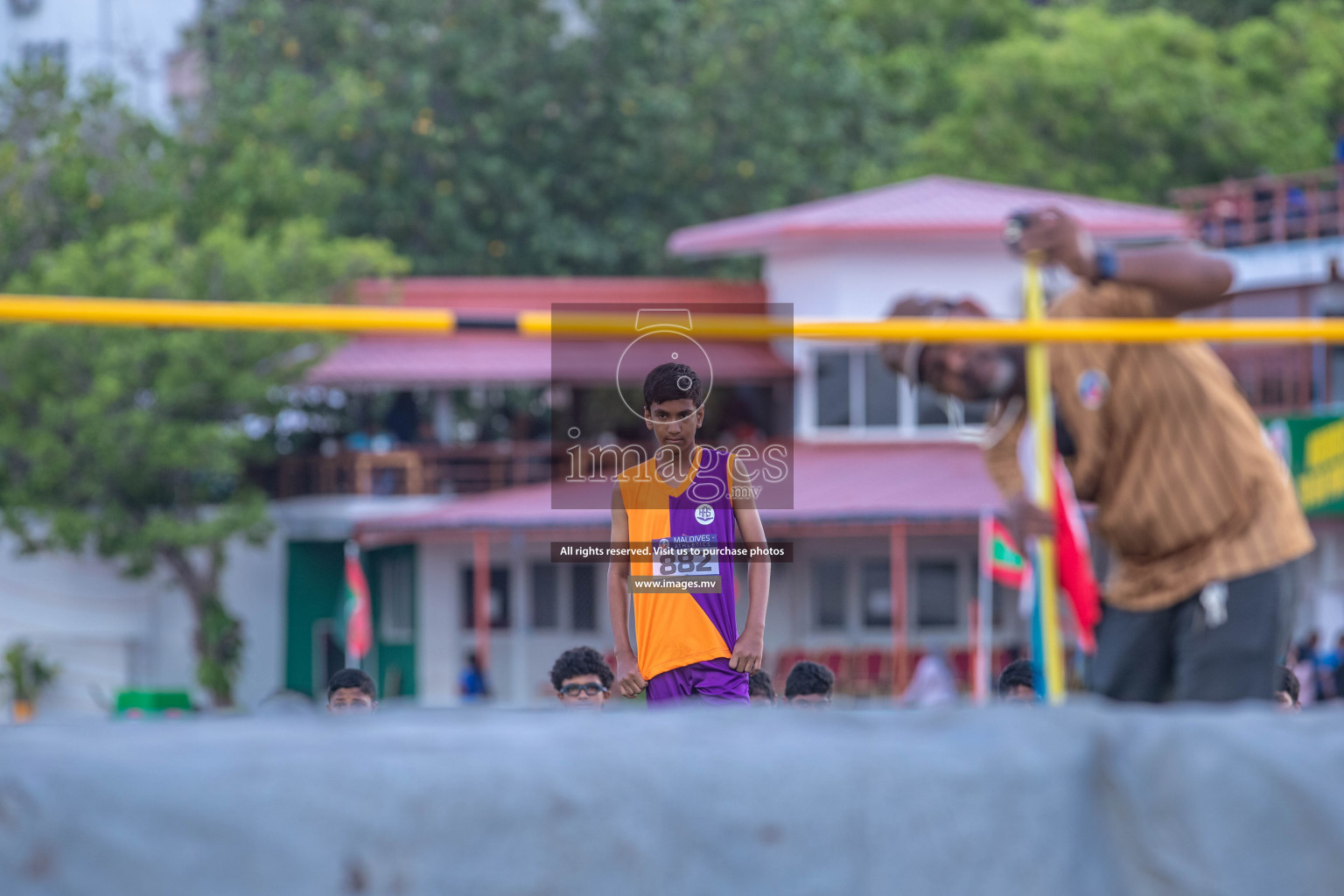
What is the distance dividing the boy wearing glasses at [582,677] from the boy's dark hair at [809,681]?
3.06 feet

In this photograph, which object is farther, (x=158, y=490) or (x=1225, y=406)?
(x=158, y=490)

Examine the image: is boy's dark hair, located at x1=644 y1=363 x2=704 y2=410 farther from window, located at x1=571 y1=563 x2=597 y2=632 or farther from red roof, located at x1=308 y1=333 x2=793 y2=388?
window, located at x1=571 y1=563 x2=597 y2=632

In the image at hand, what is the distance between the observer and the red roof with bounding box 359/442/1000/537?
21828 mm

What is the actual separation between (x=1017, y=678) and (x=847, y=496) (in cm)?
1521

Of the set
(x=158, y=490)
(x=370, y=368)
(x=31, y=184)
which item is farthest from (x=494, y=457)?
(x=31, y=184)

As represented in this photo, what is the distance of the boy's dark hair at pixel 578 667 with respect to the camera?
6.73 m

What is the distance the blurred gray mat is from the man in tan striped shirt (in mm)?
1348

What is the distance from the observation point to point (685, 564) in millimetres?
4605

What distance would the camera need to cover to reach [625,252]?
97.1ft

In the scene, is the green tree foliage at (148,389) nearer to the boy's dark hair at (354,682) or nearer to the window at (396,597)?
the window at (396,597)

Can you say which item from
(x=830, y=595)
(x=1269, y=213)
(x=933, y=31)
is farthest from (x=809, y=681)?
(x=933, y=31)

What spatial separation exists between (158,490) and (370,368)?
3.23m

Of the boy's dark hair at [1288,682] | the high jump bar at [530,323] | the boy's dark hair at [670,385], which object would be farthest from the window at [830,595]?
the boy's dark hair at [670,385]

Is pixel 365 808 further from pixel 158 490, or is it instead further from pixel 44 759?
pixel 158 490
